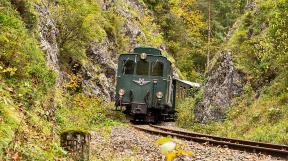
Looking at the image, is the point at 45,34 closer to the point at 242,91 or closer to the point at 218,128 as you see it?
the point at 218,128

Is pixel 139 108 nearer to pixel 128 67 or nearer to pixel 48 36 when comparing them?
pixel 128 67

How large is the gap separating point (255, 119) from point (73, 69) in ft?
29.8

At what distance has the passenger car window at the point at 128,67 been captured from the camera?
2008 centimetres

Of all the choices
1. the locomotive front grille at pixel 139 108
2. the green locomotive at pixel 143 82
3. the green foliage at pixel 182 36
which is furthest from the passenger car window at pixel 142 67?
the green foliage at pixel 182 36

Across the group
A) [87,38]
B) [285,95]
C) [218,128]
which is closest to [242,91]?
[218,128]

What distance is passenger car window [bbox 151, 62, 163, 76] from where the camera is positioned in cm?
1981

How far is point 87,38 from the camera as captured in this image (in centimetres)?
2034

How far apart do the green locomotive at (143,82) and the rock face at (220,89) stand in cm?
289

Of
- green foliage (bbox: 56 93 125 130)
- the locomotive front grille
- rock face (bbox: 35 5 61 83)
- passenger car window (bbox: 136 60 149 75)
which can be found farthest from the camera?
passenger car window (bbox: 136 60 149 75)

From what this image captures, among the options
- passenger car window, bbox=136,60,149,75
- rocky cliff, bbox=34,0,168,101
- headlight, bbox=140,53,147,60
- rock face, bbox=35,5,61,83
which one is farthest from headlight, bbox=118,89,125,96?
rock face, bbox=35,5,61,83

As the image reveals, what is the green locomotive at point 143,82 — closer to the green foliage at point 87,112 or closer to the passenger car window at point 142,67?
the passenger car window at point 142,67

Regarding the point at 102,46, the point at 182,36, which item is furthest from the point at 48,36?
the point at 182,36

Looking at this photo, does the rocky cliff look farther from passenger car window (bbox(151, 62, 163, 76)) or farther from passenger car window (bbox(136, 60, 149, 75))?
passenger car window (bbox(151, 62, 163, 76))

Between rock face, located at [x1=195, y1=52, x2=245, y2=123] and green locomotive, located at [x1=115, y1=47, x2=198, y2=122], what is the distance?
2.89 metres
